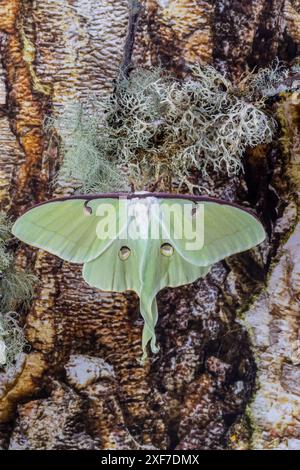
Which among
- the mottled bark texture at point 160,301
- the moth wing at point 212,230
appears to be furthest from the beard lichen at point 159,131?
the moth wing at point 212,230

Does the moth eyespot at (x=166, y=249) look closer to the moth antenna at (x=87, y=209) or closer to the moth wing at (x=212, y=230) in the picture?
the moth wing at (x=212, y=230)

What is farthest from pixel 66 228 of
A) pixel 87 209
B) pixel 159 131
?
pixel 159 131

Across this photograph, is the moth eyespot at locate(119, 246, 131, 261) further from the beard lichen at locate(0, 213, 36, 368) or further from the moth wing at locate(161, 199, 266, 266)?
the beard lichen at locate(0, 213, 36, 368)

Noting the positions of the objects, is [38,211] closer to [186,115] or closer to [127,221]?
[127,221]

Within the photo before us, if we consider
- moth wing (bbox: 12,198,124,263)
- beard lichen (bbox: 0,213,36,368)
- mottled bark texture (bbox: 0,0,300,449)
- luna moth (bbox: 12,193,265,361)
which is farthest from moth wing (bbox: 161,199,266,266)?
beard lichen (bbox: 0,213,36,368)

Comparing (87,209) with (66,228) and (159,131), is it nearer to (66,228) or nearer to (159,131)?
(66,228)
